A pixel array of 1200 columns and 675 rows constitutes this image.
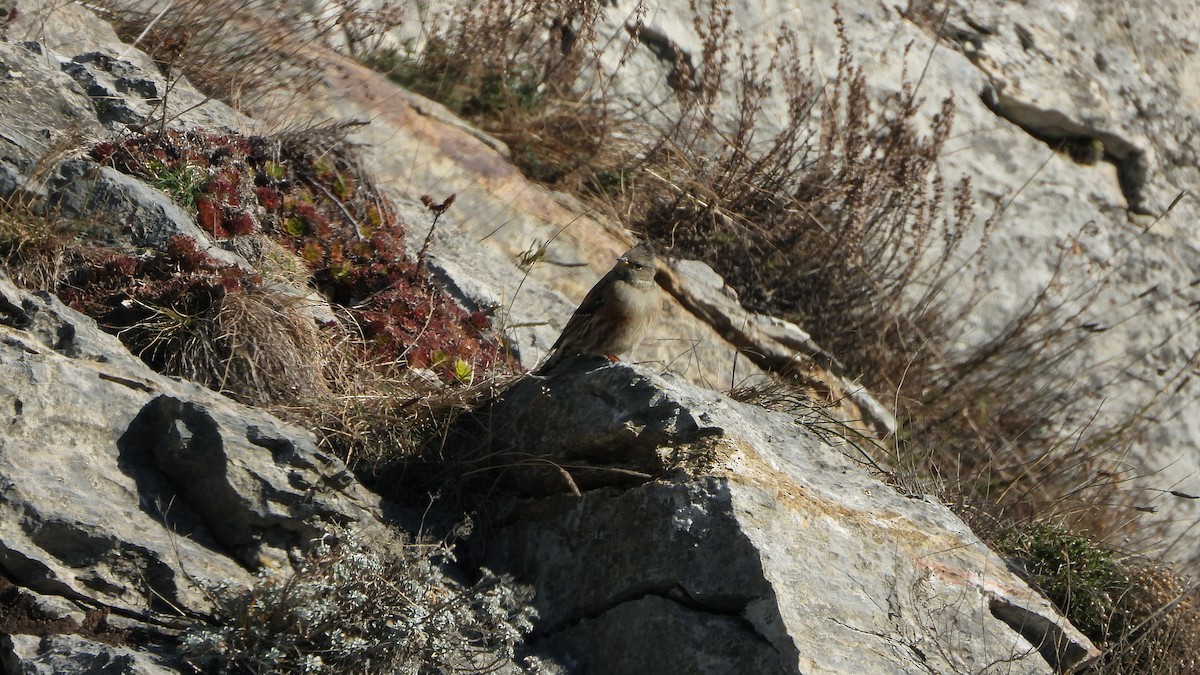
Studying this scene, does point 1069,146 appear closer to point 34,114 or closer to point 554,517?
point 554,517

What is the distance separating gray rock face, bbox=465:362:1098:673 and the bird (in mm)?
646

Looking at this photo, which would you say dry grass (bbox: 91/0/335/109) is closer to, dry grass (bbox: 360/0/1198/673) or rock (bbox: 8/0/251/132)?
rock (bbox: 8/0/251/132)

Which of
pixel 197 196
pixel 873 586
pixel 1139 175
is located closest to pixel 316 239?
pixel 197 196

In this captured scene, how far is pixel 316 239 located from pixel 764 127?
13.5 ft

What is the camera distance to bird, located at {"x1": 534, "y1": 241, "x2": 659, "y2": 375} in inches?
217

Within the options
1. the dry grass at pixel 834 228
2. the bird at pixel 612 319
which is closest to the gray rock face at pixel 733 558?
the bird at pixel 612 319

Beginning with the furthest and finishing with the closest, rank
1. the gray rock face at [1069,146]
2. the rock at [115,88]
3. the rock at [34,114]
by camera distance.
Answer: the gray rock face at [1069,146] → the rock at [115,88] → the rock at [34,114]

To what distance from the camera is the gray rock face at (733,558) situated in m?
3.97

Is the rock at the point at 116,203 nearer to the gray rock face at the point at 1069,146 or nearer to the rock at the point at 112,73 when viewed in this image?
the rock at the point at 112,73

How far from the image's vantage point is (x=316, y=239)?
5.88m

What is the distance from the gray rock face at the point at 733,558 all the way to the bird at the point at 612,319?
646 millimetres

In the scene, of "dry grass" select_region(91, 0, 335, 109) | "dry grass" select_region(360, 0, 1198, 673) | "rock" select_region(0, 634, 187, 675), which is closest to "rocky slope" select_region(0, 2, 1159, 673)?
"rock" select_region(0, 634, 187, 675)

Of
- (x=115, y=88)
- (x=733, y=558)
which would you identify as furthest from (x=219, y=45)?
(x=733, y=558)

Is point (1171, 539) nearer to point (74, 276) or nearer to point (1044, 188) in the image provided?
point (1044, 188)
